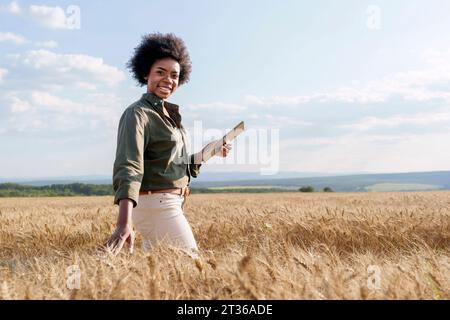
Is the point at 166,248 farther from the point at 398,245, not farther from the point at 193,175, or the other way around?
the point at 398,245

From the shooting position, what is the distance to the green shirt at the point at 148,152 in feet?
9.14

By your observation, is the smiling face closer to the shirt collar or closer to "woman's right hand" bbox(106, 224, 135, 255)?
the shirt collar

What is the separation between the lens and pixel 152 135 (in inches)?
124

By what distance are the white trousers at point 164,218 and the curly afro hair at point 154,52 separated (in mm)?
1031

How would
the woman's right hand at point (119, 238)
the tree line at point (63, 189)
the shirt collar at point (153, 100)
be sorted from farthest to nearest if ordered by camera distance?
the tree line at point (63, 189), the shirt collar at point (153, 100), the woman's right hand at point (119, 238)

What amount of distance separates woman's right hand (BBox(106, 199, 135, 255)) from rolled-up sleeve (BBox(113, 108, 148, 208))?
5 centimetres

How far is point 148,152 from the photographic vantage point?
318 centimetres

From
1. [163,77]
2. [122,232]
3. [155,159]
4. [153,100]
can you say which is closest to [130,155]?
[155,159]

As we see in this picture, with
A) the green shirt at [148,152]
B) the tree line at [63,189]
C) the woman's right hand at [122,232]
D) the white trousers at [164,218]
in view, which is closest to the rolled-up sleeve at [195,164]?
the green shirt at [148,152]

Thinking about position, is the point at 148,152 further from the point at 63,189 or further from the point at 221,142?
the point at 63,189

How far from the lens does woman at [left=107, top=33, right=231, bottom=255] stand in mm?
2771

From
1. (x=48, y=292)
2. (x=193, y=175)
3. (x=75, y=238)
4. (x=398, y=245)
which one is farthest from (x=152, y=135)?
(x=398, y=245)

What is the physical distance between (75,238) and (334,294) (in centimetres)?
342

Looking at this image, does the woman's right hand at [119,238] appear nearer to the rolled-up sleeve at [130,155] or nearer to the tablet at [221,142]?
the rolled-up sleeve at [130,155]
